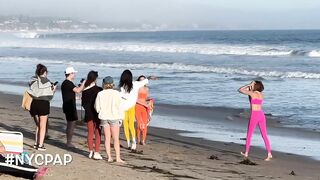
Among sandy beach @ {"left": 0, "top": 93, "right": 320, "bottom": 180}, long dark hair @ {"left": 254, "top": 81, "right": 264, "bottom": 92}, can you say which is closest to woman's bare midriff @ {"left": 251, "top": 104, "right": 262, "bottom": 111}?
long dark hair @ {"left": 254, "top": 81, "right": 264, "bottom": 92}

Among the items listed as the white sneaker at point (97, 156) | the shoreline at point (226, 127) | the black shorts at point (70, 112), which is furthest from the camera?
the shoreline at point (226, 127)

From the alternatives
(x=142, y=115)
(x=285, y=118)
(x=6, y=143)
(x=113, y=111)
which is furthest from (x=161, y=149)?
(x=285, y=118)

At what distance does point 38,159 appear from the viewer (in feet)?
28.8

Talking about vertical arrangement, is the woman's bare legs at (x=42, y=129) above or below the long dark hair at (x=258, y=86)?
below

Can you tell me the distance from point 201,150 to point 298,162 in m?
1.93

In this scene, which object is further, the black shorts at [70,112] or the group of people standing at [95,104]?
the black shorts at [70,112]

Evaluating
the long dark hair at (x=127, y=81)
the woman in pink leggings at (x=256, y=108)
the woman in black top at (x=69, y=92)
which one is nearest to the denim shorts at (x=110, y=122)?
the woman in black top at (x=69, y=92)

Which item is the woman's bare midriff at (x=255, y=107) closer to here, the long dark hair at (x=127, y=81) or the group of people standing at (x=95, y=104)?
the group of people standing at (x=95, y=104)

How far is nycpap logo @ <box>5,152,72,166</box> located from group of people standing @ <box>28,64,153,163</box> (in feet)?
1.98

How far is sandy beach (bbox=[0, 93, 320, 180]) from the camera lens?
8.36 m

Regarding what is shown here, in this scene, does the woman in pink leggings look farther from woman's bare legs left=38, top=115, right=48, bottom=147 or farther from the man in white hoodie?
woman's bare legs left=38, top=115, right=48, bottom=147

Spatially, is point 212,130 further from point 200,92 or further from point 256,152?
point 200,92

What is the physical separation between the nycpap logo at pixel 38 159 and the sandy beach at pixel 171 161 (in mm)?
160

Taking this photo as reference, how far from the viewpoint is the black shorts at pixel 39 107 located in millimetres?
Answer: 9789
